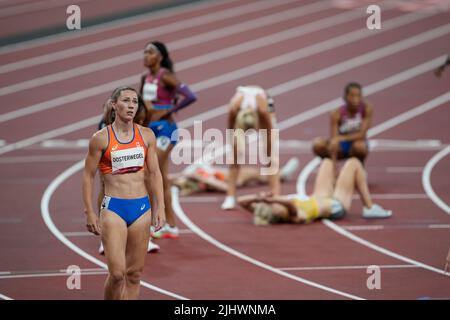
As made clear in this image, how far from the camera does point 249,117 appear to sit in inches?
492

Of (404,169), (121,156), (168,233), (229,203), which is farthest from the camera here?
(404,169)

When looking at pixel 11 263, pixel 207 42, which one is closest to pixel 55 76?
pixel 207 42

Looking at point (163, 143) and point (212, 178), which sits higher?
point (163, 143)

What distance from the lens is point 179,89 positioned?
1133 centimetres

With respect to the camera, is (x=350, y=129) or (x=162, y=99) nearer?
(x=162, y=99)

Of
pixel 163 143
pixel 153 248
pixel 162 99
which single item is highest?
pixel 162 99

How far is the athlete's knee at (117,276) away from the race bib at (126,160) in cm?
76

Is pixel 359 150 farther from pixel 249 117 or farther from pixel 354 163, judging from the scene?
pixel 249 117

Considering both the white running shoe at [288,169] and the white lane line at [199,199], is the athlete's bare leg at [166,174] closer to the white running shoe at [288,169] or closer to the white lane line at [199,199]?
the white lane line at [199,199]

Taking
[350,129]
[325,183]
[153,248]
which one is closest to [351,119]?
[350,129]

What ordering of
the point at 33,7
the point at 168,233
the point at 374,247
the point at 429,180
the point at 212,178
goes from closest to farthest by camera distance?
the point at 374,247 → the point at 168,233 → the point at 212,178 → the point at 429,180 → the point at 33,7

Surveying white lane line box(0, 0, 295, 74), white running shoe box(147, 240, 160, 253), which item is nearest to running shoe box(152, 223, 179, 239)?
white running shoe box(147, 240, 160, 253)

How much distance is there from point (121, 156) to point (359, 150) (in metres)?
4.85

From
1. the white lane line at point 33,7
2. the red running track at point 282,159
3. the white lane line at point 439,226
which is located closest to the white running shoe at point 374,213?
the red running track at point 282,159
